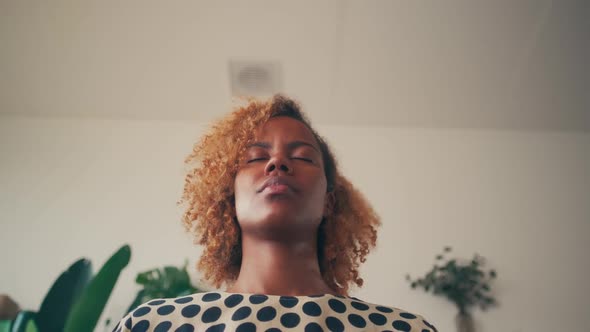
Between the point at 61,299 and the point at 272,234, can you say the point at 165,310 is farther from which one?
the point at 61,299

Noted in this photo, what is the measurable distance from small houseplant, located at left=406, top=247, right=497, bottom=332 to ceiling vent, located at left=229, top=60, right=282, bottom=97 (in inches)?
45.0

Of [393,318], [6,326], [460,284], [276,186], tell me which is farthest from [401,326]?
[460,284]

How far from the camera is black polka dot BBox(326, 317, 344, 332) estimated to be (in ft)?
2.07

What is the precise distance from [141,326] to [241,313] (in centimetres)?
A: 16

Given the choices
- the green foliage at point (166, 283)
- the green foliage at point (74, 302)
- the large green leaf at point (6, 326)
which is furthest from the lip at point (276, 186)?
the green foliage at point (166, 283)

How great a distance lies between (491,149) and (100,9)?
2.08 m

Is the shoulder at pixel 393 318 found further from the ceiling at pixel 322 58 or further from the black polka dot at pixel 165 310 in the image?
the ceiling at pixel 322 58

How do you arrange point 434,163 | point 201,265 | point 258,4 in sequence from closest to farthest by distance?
point 201,265, point 258,4, point 434,163

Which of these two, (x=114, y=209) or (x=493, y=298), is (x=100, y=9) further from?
(x=493, y=298)

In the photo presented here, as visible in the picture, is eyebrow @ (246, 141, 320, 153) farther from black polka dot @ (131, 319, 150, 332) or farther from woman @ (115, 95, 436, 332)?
black polka dot @ (131, 319, 150, 332)

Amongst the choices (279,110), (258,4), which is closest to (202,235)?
(279,110)

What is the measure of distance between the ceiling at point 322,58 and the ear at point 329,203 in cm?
98

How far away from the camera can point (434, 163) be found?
213 cm

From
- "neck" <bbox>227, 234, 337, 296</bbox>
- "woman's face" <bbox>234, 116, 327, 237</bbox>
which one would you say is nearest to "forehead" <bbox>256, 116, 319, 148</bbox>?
"woman's face" <bbox>234, 116, 327, 237</bbox>
